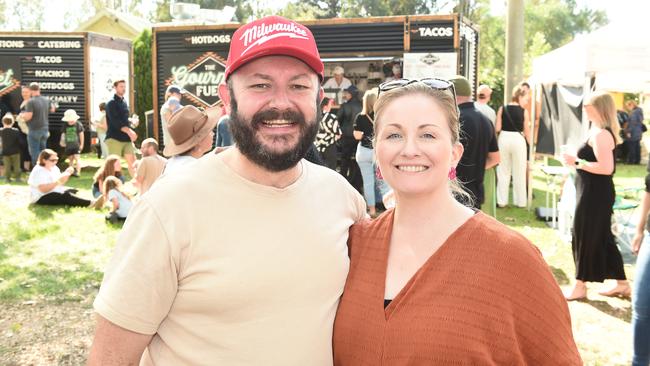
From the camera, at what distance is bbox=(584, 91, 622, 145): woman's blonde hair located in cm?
527

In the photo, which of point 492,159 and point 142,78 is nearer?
point 492,159

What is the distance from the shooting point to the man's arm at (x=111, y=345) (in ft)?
5.76

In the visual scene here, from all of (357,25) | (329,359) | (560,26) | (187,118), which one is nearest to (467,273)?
(329,359)

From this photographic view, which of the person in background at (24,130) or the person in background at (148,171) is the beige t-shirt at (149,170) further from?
the person in background at (24,130)

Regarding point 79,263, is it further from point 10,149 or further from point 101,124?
point 101,124

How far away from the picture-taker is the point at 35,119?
43.3ft

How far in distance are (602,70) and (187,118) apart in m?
5.84

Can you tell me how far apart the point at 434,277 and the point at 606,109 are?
4105mm

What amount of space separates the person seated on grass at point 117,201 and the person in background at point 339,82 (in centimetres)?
456

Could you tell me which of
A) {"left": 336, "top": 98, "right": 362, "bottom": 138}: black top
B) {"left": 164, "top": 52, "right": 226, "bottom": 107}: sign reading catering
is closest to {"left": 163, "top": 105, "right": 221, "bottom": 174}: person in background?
{"left": 336, "top": 98, "right": 362, "bottom": 138}: black top

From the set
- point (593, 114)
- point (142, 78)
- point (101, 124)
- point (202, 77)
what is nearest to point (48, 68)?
point (101, 124)

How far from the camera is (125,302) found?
1.74 metres

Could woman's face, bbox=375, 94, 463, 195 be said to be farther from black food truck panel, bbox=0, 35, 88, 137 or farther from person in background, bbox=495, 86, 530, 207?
black food truck panel, bbox=0, 35, 88, 137

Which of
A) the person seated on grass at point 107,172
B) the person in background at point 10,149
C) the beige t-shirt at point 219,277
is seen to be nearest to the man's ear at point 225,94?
the beige t-shirt at point 219,277
